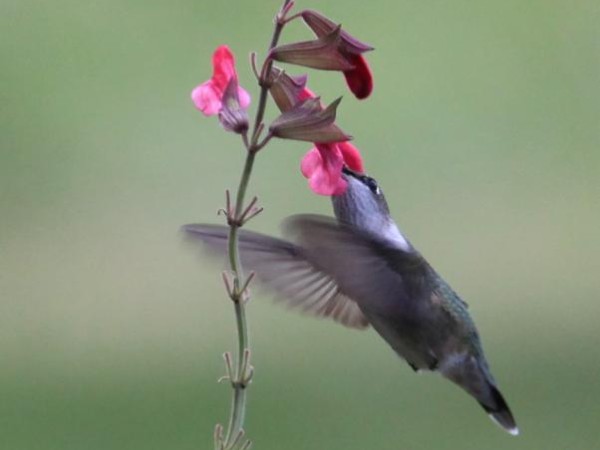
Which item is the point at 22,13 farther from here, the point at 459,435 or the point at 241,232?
the point at 241,232

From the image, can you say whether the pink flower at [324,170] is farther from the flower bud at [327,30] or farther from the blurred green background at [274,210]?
the blurred green background at [274,210]

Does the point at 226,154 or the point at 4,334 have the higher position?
the point at 226,154

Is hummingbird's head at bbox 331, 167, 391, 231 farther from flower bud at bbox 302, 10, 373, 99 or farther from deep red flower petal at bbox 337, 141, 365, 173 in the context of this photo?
flower bud at bbox 302, 10, 373, 99

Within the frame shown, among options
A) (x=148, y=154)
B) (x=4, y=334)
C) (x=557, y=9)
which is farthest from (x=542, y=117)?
(x=4, y=334)

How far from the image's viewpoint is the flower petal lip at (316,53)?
1588 millimetres

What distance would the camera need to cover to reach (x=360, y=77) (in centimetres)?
173

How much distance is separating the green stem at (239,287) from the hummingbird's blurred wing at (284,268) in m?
0.20

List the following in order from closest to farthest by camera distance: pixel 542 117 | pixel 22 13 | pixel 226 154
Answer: pixel 226 154 → pixel 542 117 → pixel 22 13

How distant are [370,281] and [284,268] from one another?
0.40ft

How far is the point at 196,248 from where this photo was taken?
1787 mm

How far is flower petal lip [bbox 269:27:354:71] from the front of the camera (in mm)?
1588

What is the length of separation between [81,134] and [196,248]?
5.02 meters

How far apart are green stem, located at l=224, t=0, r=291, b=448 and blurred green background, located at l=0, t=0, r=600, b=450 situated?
331 cm

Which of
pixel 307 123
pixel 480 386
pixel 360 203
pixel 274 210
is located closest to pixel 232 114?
pixel 307 123
